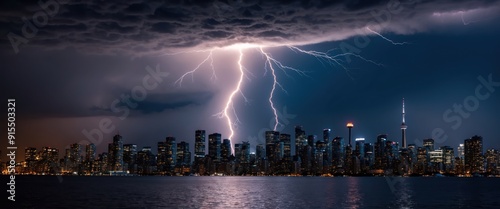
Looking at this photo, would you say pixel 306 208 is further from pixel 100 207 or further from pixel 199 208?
pixel 100 207

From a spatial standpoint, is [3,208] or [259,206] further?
[259,206]

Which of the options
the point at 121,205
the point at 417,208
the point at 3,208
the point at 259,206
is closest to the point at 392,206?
the point at 417,208

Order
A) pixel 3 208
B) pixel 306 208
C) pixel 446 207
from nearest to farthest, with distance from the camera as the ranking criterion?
pixel 3 208, pixel 306 208, pixel 446 207

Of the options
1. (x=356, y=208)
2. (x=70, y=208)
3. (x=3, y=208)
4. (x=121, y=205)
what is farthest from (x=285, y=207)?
(x=3, y=208)

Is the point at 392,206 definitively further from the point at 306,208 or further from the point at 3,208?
the point at 3,208

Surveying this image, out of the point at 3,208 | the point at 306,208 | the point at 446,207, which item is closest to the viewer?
the point at 3,208

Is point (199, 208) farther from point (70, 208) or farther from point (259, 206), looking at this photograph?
point (70, 208)

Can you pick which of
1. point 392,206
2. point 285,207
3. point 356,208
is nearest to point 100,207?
point 285,207

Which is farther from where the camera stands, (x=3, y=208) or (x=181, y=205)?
(x=181, y=205)
